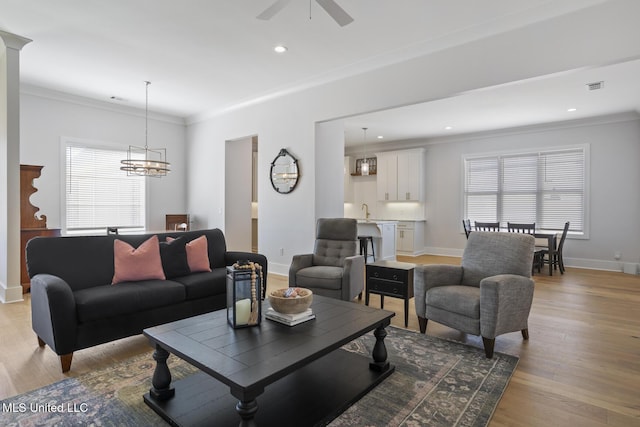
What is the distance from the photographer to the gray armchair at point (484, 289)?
269 centimetres

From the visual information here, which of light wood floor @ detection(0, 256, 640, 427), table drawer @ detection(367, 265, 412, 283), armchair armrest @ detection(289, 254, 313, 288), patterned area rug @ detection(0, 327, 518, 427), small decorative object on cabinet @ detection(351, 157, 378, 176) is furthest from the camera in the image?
small decorative object on cabinet @ detection(351, 157, 378, 176)

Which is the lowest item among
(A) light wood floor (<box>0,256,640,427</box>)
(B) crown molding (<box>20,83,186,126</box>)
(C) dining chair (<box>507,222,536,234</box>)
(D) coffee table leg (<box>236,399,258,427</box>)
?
(A) light wood floor (<box>0,256,640,427</box>)

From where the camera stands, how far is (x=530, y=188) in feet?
24.3

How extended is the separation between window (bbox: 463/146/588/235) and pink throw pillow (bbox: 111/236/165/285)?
23.0 ft

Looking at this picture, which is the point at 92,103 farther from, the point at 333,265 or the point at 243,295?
the point at 243,295

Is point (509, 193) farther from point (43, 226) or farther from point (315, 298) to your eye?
point (43, 226)

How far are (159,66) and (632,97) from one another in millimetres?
6950

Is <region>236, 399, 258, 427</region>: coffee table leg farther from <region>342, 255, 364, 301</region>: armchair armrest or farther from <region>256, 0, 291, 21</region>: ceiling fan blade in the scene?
Result: <region>256, 0, 291, 21</region>: ceiling fan blade

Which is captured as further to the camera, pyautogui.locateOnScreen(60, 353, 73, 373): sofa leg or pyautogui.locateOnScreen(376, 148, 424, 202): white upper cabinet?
pyautogui.locateOnScreen(376, 148, 424, 202): white upper cabinet

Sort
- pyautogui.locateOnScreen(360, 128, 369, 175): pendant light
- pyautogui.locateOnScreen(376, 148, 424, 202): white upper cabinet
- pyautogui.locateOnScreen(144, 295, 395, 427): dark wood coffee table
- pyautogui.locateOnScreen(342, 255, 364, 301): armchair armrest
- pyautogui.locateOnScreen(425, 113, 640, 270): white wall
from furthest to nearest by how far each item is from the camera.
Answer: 1. pyautogui.locateOnScreen(376, 148, 424, 202): white upper cabinet
2. pyautogui.locateOnScreen(360, 128, 369, 175): pendant light
3. pyautogui.locateOnScreen(425, 113, 640, 270): white wall
4. pyautogui.locateOnScreen(342, 255, 364, 301): armchair armrest
5. pyautogui.locateOnScreen(144, 295, 395, 427): dark wood coffee table

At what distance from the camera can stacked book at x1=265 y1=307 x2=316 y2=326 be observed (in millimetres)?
2148

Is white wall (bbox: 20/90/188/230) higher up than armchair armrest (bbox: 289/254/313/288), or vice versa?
white wall (bbox: 20/90/188/230)

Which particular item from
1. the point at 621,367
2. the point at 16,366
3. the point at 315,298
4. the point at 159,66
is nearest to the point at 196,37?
the point at 159,66

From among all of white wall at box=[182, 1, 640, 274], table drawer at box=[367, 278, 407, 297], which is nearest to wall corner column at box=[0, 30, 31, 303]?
white wall at box=[182, 1, 640, 274]
